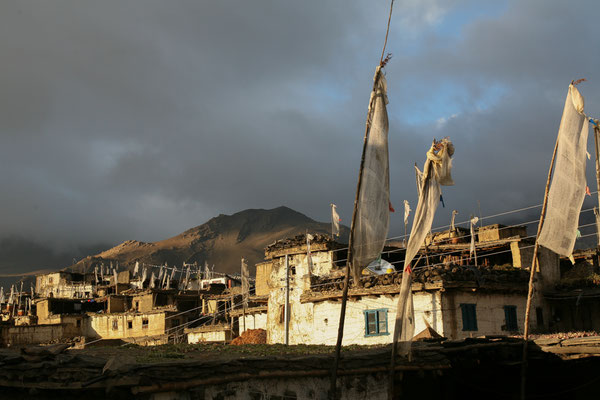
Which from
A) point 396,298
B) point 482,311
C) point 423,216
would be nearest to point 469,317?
point 482,311

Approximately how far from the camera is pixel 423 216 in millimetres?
12609

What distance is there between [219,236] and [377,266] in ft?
539

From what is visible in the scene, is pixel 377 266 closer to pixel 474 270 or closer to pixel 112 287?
pixel 474 270

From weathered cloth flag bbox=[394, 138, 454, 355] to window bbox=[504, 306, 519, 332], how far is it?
14.0 meters

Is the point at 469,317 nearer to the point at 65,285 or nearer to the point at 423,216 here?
the point at 423,216

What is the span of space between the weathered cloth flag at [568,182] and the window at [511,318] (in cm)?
1290

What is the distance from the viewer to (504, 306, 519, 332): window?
2467cm

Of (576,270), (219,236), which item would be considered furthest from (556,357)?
(219,236)

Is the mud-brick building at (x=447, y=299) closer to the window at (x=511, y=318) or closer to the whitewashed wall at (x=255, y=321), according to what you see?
the window at (x=511, y=318)

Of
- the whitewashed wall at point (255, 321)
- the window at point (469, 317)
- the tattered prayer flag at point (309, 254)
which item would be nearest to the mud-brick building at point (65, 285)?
the whitewashed wall at point (255, 321)

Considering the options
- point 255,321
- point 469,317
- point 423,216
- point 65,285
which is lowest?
point 255,321

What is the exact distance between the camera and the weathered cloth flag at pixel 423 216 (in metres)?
12.2

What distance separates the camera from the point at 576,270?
103 feet

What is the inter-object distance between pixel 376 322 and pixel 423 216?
13450 millimetres
